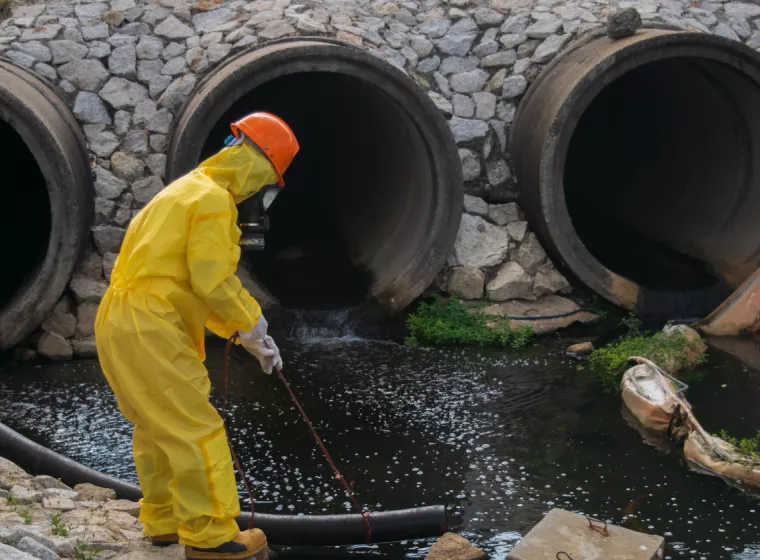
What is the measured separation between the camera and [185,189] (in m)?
3.68

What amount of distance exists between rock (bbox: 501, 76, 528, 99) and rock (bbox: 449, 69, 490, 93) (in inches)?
8.9

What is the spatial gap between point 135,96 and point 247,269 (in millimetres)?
1908

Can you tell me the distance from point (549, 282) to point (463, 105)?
6.31 feet

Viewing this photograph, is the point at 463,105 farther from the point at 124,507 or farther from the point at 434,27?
the point at 124,507

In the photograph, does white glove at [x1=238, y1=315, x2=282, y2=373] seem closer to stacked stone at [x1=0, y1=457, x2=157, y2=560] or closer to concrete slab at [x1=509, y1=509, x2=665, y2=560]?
stacked stone at [x1=0, y1=457, x2=157, y2=560]

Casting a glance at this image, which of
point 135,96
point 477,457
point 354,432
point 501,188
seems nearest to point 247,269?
point 135,96

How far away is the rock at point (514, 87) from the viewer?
8.84 meters

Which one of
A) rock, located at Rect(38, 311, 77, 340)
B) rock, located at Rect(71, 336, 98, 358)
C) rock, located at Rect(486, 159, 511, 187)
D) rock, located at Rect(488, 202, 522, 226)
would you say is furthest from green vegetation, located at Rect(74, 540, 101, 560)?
rock, located at Rect(486, 159, 511, 187)

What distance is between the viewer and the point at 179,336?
363cm

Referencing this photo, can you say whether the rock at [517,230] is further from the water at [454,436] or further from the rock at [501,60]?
the rock at [501,60]

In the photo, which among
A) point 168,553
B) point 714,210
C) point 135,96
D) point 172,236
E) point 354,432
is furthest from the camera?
point 714,210

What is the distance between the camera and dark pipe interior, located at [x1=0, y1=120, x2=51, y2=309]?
29.3ft

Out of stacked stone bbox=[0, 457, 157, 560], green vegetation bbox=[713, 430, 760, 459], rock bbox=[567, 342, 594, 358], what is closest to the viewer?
stacked stone bbox=[0, 457, 157, 560]

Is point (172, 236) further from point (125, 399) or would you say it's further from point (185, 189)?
point (125, 399)
